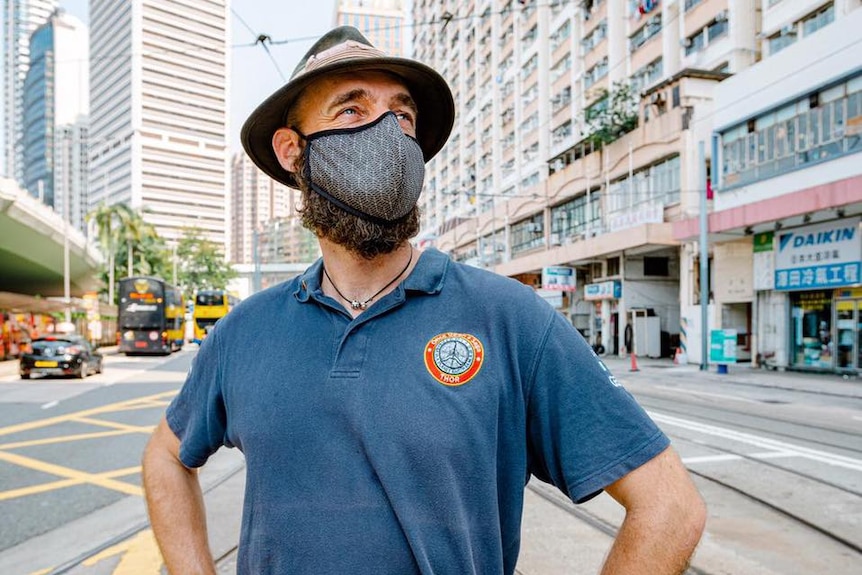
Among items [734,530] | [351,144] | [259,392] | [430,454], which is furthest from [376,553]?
[734,530]

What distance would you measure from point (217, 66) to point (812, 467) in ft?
50.0

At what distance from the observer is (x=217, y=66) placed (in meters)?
16.7

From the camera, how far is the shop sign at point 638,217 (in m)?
26.2

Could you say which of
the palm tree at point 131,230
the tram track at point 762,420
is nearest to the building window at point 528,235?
the tram track at point 762,420

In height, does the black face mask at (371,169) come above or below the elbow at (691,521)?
above

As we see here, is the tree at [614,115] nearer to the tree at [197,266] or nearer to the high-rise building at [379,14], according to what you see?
the tree at [197,266]

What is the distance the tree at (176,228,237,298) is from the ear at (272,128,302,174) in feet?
239

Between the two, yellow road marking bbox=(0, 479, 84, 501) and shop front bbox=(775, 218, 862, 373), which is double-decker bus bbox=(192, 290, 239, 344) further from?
yellow road marking bbox=(0, 479, 84, 501)

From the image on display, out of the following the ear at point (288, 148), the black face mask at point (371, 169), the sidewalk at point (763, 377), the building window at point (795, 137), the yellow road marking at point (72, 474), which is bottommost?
the sidewalk at point (763, 377)

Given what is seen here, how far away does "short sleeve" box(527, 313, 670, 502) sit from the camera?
130 centimetres

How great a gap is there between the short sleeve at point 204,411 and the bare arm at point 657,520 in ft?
3.09

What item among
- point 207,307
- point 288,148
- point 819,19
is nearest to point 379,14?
point 207,307

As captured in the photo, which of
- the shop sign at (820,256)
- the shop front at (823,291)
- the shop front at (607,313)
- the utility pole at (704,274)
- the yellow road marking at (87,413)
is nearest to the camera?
the yellow road marking at (87,413)

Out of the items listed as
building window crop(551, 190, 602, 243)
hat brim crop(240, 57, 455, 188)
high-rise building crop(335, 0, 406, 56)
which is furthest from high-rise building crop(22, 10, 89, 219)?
hat brim crop(240, 57, 455, 188)
